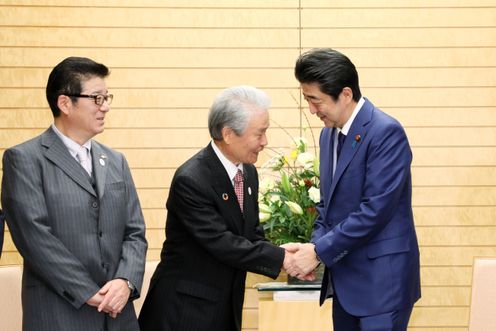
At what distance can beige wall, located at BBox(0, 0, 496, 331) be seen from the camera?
527 centimetres

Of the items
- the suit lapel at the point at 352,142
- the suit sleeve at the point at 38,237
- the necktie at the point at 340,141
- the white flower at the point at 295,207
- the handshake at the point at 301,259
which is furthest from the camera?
the white flower at the point at 295,207

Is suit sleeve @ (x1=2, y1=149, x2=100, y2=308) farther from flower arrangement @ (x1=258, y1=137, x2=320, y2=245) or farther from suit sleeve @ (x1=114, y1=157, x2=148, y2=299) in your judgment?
flower arrangement @ (x1=258, y1=137, x2=320, y2=245)

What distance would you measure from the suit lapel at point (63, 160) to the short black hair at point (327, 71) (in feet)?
3.06

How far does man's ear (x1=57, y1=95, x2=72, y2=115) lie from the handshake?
1066mm

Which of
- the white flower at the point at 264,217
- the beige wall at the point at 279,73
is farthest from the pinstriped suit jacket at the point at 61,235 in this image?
the beige wall at the point at 279,73

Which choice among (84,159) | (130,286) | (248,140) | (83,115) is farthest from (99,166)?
(248,140)

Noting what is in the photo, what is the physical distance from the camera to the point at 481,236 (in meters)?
5.34

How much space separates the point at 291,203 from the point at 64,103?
1331mm

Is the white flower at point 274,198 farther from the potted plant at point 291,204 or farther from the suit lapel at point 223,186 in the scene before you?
the suit lapel at point 223,186

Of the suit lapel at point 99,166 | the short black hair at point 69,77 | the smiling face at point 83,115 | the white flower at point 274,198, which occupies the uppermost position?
the short black hair at point 69,77

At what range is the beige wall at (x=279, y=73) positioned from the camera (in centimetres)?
527

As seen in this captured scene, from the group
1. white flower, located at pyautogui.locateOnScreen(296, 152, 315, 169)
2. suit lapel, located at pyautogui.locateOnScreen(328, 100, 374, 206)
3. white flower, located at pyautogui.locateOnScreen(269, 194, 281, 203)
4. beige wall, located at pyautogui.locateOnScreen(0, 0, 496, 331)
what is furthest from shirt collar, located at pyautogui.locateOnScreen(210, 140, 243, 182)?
beige wall, located at pyautogui.locateOnScreen(0, 0, 496, 331)

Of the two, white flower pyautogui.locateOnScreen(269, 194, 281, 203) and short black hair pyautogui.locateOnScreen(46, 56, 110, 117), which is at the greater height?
short black hair pyautogui.locateOnScreen(46, 56, 110, 117)

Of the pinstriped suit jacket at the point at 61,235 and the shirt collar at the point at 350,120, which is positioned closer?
the pinstriped suit jacket at the point at 61,235
